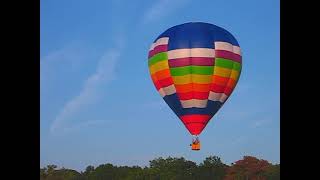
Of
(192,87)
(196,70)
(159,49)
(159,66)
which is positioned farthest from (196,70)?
(159,49)

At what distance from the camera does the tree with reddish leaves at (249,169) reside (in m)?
78.9

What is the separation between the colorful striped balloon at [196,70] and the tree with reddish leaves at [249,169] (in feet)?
181

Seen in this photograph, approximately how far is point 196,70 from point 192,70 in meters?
0.19

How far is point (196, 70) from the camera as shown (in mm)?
24609

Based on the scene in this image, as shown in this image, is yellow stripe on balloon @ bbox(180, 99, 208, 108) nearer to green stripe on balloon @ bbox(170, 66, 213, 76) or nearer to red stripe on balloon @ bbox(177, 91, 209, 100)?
red stripe on balloon @ bbox(177, 91, 209, 100)

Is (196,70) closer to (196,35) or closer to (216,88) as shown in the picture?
(216,88)

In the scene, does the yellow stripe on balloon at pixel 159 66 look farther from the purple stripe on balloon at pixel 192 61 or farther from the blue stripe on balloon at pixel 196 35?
the blue stripe on balloon at pixel 196 35

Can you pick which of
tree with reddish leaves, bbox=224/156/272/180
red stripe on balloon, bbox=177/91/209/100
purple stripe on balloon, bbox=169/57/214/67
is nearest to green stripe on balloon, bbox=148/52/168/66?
purple stripe on balloon, bbox=169/57/214/67

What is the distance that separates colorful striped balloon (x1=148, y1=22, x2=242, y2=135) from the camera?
2473 centimetres

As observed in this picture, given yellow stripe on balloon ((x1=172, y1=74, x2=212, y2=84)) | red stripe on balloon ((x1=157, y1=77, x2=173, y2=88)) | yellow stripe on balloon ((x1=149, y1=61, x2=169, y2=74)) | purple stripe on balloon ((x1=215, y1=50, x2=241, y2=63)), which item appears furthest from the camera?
yellow stripe on balloon ((x1=149, y1=61, x2=169, y2=74))

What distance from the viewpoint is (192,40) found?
2495 cm

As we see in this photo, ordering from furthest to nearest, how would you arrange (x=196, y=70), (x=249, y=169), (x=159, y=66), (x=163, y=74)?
(x=249, y=169) < (x=159, y=66) < (x=163, y=74) < (x=196, y=70)

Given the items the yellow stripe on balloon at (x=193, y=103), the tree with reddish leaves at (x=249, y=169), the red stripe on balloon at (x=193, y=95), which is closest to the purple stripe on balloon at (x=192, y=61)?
the red stripe on balloon at (x=193, y=95)
